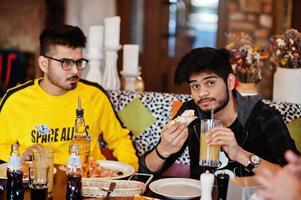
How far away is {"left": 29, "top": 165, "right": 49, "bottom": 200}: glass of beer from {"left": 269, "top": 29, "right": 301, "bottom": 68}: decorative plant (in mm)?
1614

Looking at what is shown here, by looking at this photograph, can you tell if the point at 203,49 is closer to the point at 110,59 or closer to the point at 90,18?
the point at 110,59

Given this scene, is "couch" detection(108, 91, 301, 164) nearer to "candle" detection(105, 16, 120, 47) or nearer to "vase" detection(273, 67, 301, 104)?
"candle" detection(105, 16, 120, 47)

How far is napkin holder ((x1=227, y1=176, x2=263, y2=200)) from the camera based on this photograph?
1677 mm

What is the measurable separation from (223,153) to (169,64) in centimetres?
367

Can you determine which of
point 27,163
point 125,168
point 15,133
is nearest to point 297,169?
point 125,168

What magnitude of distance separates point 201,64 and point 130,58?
1.18m

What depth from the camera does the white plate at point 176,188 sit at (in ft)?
6.62

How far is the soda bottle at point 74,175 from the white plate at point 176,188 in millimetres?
295

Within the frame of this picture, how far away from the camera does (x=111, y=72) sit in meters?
3.43

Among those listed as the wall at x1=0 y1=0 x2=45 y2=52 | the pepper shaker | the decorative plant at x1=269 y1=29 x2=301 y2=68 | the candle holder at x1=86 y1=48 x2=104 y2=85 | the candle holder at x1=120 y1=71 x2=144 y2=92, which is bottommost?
the pepper shaker

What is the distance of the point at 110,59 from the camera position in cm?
346

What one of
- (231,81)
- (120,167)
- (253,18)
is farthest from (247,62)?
(253,18)

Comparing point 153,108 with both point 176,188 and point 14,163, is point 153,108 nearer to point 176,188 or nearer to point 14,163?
point 176,188

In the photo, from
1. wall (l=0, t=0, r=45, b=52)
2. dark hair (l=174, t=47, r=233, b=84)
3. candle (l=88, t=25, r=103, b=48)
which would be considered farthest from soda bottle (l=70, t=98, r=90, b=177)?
wall (l=0, t=0, r=45, b=52)
